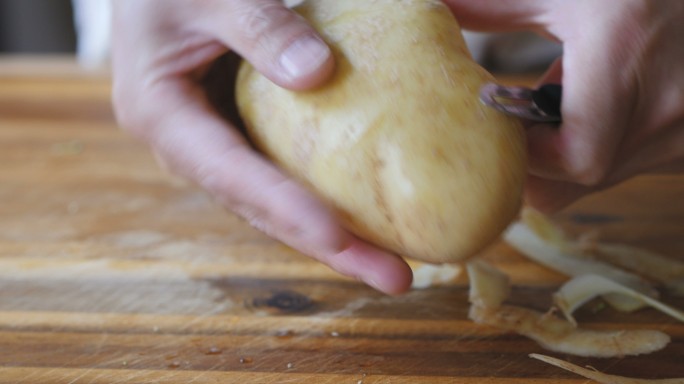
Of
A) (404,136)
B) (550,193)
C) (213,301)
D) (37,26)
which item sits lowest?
(37,26)

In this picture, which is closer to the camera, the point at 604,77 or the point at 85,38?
the point at 604,77

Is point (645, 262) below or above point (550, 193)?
below

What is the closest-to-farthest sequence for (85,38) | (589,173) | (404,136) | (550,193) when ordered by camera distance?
(404,136) → (589,173) → (550,193) → (85,38)

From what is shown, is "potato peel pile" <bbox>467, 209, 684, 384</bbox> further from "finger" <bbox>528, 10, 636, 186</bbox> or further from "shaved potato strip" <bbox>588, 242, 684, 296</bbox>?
"finger" <bbox>528, 10, 636, 186</bbox>

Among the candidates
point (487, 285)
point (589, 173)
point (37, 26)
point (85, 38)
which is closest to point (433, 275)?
point (487, 285)

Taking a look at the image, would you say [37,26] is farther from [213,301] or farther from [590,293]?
[590,293]

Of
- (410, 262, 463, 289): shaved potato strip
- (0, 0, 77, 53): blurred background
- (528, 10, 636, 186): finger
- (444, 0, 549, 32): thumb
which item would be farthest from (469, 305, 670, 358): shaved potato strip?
(0, 0, 77, 53): blurred background

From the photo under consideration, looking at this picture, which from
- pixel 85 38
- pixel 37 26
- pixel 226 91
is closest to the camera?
pixel 226 91

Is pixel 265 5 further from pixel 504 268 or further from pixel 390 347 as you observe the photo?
pixel 504 268
